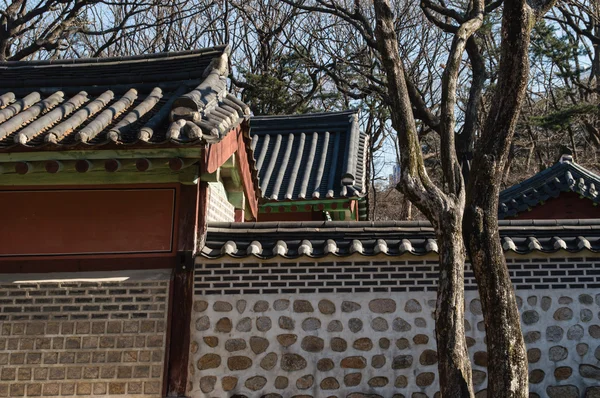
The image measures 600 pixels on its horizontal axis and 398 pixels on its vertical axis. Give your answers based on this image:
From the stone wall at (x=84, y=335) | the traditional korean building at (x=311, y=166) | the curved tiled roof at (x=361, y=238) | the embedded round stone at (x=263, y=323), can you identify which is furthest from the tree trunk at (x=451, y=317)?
the traditional korean building at (x=311, y=166)

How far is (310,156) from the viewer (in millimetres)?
14094

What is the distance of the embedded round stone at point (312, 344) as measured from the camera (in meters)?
6.48

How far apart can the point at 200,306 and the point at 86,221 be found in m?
1.46

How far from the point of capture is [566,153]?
13125mm

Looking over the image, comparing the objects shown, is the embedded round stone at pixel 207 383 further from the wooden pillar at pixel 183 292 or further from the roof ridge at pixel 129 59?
the roof ridge at pixel 129 59

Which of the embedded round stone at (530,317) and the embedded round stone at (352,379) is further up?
the embedded round stone at (530,317)

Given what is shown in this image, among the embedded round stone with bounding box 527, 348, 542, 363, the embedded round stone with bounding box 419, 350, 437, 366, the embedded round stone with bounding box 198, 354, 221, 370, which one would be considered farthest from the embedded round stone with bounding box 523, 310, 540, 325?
the embedded round stone with bounding box 198, 354, 221, 370

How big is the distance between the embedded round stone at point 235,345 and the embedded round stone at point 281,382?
1.54 ft

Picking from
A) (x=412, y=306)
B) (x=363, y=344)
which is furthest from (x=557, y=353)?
(x=363, y=344)

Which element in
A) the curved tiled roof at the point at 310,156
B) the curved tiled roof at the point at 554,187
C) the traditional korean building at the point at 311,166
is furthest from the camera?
the curved tiled roof at the point at 310,156

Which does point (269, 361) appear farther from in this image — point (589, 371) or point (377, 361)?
point (589, 371)

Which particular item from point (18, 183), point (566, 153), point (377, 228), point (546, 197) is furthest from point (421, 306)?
point (566, 153)

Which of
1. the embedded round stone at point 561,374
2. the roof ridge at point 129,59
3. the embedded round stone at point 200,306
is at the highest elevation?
the roof ridge at point 129,59

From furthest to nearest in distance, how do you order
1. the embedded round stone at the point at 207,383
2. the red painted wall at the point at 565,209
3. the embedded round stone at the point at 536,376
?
the red painted wall at the point at 565,209 → the embedded round stone at the point at 536,376 → the embedded round stone at the point at 207,383
